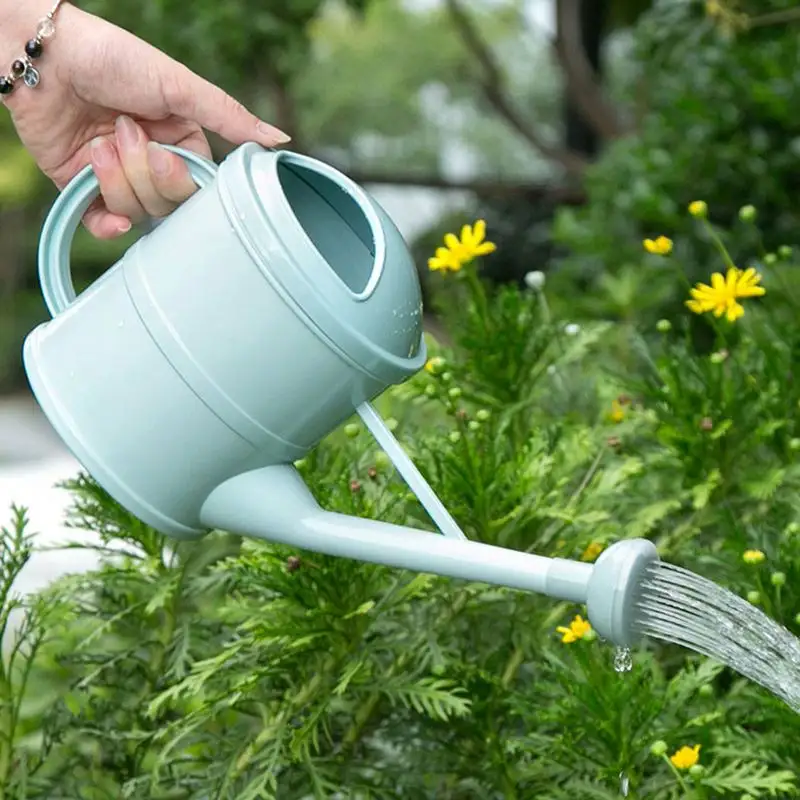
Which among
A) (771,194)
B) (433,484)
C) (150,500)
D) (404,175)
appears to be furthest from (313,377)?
(404,175)

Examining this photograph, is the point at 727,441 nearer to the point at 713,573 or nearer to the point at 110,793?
the point at 713,573

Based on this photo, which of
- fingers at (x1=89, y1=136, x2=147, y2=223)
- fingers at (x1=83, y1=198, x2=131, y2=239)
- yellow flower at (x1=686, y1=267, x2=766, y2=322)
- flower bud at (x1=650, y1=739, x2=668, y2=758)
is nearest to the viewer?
flower bud at (x1=650, y1=739, x2=668, y2=758)

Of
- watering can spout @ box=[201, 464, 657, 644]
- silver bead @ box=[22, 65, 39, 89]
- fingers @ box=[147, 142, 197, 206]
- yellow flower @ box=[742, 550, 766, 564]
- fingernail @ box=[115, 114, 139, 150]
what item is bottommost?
yellow flower @ box=[742, 550, 766, 564]

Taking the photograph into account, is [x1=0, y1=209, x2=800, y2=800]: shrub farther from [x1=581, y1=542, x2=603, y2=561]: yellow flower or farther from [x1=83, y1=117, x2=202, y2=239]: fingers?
[x1=83, y1=117, x2=202, y2=239]: fingers

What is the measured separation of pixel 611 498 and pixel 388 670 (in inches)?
12.2

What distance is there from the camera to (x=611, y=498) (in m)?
1.28

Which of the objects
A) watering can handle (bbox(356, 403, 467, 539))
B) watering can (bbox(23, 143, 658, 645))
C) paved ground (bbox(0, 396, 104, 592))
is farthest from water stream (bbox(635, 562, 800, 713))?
paved ground (bbox(0, 396, 104, 592))

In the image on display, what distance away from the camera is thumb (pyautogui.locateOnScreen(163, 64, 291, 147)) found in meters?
1.05

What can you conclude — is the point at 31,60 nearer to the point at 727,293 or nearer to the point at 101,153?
the point at 101,153

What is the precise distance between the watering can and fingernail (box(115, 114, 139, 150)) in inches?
5.9

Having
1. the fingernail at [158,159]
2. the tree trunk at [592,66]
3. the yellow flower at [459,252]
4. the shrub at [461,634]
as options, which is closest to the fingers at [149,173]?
the fingernail at [158,159]

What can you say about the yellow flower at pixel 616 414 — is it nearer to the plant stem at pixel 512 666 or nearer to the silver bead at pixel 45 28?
the plant stem at pixel 512 666

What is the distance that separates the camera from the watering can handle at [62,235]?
3.21 feet

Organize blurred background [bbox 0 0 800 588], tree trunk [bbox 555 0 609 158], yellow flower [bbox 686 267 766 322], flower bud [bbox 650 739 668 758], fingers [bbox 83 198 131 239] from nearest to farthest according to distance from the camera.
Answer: flower bud [bbox 650 739 668 758] → fingers [bbox 83 198 131 239] → yellow flower [bbox 686 267 766 322] → blurred background [bbox 0 0 800 588] → tree trunk [bbox 555 0 609 158]
